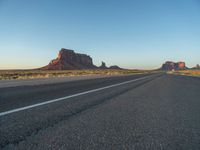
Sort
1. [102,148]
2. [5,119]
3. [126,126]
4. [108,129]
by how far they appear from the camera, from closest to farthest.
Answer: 1. [102,148]
2. [108,129]
3. [126,126]
4. [5,119]

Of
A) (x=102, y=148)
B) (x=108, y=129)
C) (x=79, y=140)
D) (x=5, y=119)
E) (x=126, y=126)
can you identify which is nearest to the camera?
(x=102, y=148)

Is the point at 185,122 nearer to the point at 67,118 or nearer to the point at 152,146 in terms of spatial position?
the point at 152,146

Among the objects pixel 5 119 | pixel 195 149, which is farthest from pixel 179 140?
pixel 5 119

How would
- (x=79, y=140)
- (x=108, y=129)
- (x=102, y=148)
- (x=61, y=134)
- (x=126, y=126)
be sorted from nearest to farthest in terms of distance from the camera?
(x=102, y=148), (x=79, y=140), (x=61, y=134), (x=108, y=129), (x=126, y=126)

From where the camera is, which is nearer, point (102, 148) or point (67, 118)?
point (102, 148)

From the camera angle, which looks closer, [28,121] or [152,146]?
[152,146]

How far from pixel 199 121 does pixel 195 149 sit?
1.57 meters

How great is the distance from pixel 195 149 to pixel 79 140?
4.48 ft

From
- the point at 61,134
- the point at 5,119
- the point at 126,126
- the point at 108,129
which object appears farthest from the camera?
the point at 5,119

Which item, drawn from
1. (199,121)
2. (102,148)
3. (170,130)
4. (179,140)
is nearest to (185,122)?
(199,121)

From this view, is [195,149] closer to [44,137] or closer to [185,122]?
[185,122]

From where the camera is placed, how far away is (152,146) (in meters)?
2.21

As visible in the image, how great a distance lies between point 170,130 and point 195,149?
744mm

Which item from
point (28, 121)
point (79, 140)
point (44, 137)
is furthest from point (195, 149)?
point (28, 121)
